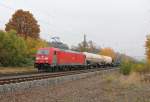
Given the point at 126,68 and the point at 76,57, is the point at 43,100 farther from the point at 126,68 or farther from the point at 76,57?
the point at 76,57

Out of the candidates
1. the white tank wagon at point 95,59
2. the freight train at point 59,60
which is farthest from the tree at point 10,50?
the white tank wagon at point 95,59

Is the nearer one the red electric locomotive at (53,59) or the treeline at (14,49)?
the red electric locomotive at (53,59)

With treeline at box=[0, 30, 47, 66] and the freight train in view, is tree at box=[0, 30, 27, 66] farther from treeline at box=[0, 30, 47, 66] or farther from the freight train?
the freight train

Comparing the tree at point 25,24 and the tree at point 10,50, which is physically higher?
the tree at point 25,24

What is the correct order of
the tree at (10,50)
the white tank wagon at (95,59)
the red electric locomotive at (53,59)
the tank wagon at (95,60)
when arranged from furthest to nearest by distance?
1. the tank wagon at (95,60)
2. the white tank wagon at (95,59)
3. the tree at (10,50)
4. the red electric locomotive at (53,59)

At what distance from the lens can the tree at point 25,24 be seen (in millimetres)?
76062

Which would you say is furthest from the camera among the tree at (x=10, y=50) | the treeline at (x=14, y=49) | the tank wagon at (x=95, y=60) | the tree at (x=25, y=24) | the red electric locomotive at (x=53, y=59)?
the tree at (x=25, y=24)

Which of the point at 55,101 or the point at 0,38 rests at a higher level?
the point at 0,38

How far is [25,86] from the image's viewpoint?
21.7m

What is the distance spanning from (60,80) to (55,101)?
37.9 ft

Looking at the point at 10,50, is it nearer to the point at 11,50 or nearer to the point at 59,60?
the point at 11,50

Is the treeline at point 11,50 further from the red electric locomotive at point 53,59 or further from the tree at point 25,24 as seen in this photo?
the tree at point 25,24

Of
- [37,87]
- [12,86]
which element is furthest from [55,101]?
[37,87]

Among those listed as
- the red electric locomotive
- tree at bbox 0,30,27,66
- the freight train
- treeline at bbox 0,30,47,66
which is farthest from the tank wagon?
tree at bbox 0,30,27,66
